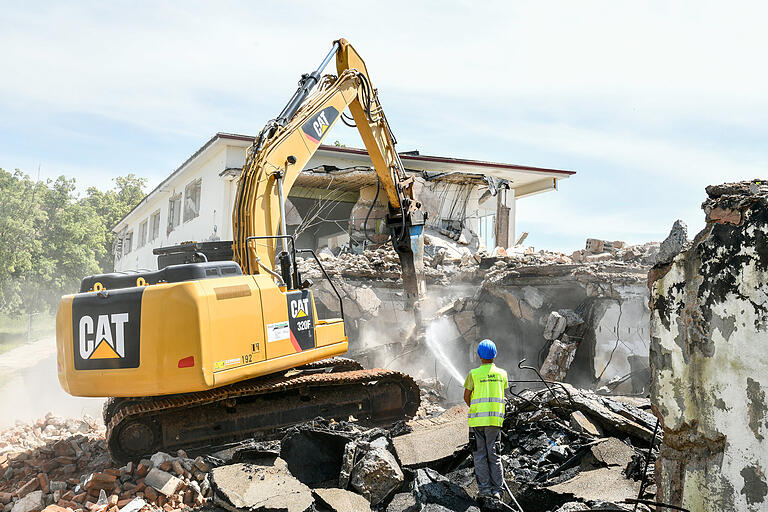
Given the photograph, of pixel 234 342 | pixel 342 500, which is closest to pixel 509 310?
pixel 234 342

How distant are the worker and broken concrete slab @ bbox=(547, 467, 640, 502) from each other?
1.76ft

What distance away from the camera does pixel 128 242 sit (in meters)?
32.8

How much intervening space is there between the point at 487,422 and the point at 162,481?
2.96 metres

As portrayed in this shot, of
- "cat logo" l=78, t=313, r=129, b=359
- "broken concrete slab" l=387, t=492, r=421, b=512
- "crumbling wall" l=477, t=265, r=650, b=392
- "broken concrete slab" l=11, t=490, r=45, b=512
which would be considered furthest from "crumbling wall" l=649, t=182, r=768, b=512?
"crumbling wall" l=477, t=265, r=650, b=392

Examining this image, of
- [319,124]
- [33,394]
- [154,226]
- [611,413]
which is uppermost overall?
[319,124]

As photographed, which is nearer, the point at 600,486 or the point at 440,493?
the point at 600,486

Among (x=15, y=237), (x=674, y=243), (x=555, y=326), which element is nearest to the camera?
(x=674, y=243)

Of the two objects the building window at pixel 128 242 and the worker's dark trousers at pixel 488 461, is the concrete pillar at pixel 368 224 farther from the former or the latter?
the building window at pixel 128 242

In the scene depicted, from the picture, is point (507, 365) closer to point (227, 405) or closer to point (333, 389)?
point (333, 389)

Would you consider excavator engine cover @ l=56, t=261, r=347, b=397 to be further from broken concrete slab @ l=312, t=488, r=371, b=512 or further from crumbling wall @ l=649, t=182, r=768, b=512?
crumbling wall @ l=649, t=182, r=768, b=512

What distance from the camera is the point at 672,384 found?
10.8ft

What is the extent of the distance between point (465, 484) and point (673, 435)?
2.81 m

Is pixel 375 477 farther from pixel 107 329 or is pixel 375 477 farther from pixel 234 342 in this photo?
pixel 107 329

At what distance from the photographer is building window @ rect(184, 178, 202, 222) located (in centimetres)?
2022
